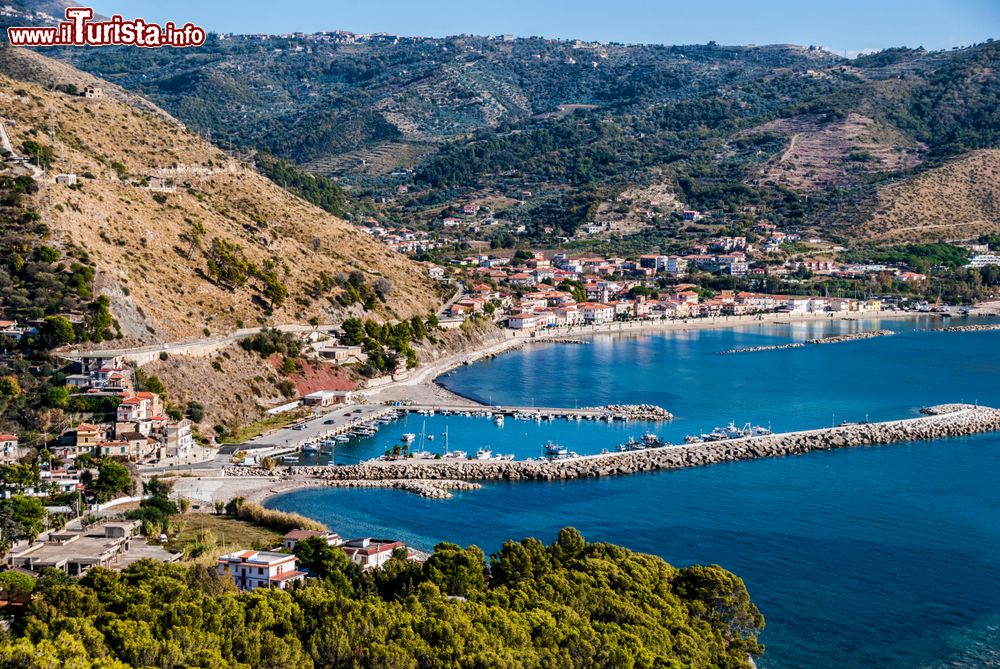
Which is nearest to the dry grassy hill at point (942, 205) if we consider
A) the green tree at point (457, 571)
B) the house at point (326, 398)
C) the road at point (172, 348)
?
the house at point (326, 398)

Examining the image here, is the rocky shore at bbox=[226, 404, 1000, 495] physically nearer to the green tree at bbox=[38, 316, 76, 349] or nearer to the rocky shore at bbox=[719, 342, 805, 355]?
the green tree at bbox=[38, 316, 76, 349]

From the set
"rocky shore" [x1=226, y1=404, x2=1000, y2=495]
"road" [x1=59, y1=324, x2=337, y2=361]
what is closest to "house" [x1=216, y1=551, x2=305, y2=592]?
"rocky shore" [x1=226, y1=404, x2=1000, y2=495]

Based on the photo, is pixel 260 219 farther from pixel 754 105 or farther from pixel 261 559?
pixel 754 105

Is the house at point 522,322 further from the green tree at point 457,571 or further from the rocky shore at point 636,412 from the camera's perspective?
the green tree at point 457,571

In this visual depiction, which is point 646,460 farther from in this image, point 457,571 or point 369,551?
point 457,571

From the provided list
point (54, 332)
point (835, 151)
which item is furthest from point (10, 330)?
point (835, 151)

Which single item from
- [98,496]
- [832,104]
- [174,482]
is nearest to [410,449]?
[174,482]
